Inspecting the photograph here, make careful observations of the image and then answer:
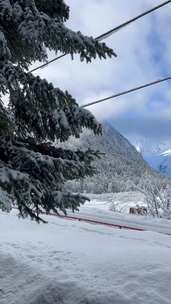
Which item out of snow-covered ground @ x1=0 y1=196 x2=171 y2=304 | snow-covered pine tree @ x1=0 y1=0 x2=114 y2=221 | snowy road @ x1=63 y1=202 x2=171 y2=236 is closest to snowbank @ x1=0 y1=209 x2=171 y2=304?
snow-covered ground @ x1=0 y1=196 x2=171 y2=304

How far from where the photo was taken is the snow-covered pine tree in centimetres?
546

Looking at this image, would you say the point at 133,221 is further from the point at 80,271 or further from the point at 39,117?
the point at 39,117

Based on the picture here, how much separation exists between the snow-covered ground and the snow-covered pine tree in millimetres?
1216

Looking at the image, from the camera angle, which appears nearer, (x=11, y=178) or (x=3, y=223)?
(x=11, y=178)

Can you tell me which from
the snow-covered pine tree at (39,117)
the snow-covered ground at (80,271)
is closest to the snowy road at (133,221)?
the snow-covered ground at (80,271)

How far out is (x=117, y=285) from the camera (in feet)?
20.9

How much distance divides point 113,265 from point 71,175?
238 centimetres

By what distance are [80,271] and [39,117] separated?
108 inches

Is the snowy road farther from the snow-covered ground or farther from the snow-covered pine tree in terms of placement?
the snow-covered pine tree


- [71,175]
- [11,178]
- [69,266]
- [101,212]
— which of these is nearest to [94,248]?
[69,266]

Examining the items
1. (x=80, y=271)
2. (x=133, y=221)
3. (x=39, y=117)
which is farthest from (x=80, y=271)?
(x=133, y=221)

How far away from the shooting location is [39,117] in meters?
6.30

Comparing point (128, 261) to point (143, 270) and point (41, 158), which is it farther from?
point (41, 158)

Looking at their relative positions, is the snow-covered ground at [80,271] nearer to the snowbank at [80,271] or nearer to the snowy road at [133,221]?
the snowbank at [80,271]
